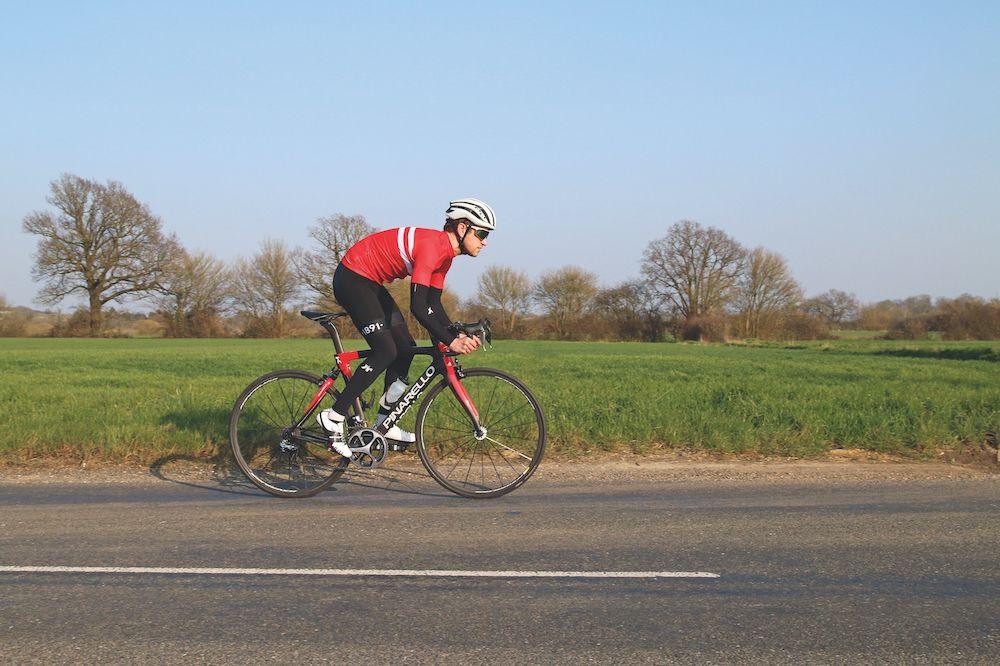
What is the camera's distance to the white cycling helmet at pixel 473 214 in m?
5.72

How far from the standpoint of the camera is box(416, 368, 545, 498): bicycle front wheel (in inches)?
233

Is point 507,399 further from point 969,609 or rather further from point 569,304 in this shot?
point 569,304

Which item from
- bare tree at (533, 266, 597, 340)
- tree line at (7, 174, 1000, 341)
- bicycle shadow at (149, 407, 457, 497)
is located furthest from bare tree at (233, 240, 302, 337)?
bicycle shadow at (149, 407, 457, 497)

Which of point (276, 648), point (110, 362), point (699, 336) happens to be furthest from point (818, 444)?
point (699, 336)

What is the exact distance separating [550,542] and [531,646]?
156 centimetres

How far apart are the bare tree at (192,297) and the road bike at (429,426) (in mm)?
62588

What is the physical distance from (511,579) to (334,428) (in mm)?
2489

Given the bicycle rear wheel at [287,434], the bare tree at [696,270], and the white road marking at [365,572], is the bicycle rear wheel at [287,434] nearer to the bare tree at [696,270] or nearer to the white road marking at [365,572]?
the white road marking at [365,572]

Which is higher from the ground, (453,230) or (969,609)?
(453,230)

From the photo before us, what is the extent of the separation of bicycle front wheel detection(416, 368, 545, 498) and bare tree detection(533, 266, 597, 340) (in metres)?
75.5

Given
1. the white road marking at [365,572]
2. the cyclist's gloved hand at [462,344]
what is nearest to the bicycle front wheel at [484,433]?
the cyclist's gloved hand at [462,344]

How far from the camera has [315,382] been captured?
20.3ft

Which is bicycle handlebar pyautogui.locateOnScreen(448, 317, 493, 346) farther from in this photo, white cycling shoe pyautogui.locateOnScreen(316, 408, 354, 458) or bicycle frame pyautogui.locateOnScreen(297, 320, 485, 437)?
white cycling shoe pyautogui.locateOnScreen(316, 408, 354, 458)

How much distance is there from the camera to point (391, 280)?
5879 millimetres
